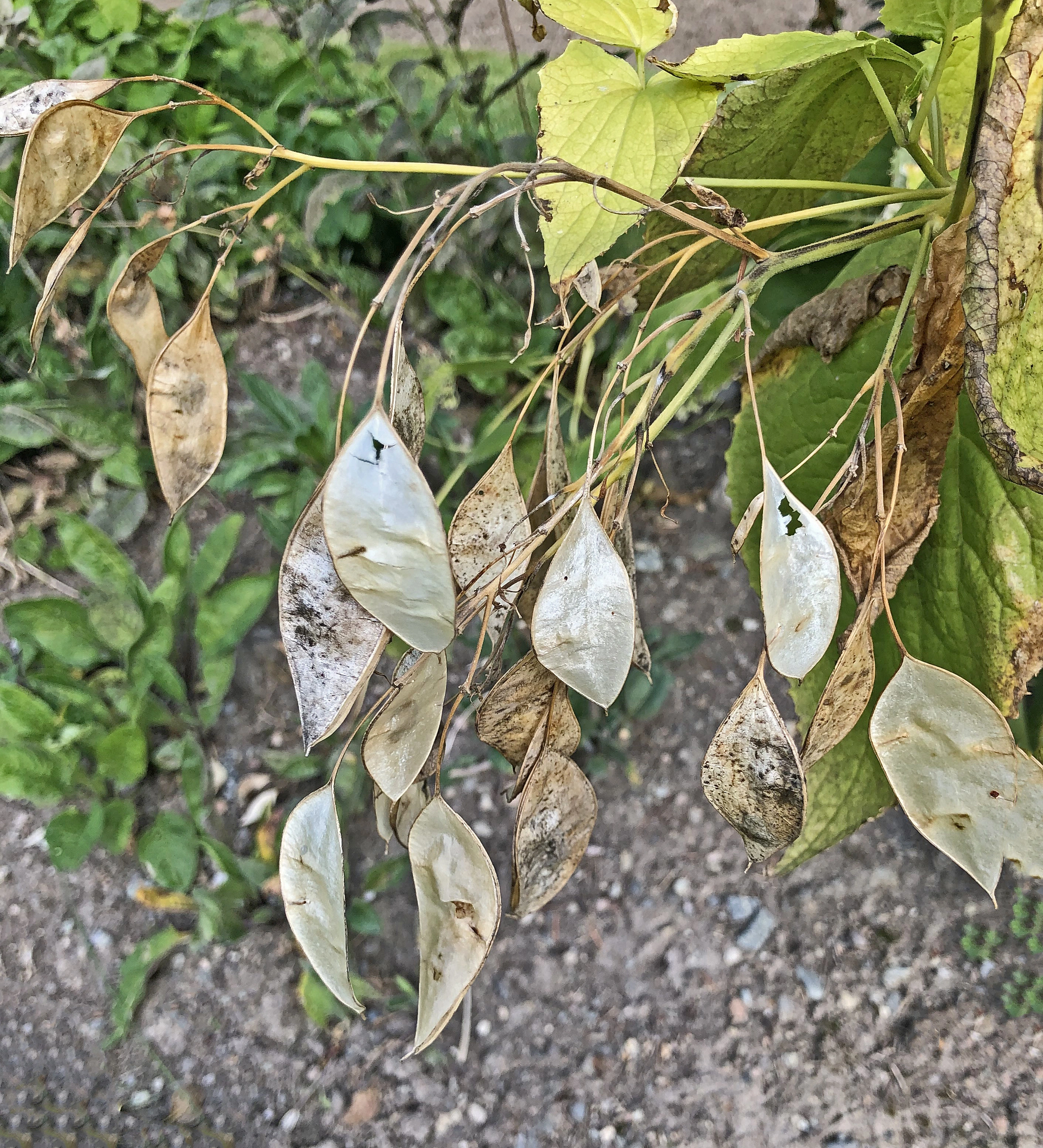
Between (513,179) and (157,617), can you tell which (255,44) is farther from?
(513,179)

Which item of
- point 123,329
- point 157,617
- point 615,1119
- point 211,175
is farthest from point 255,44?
point 615,1119

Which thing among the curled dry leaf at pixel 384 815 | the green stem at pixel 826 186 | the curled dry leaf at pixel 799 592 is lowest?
the curled dry leaf at pixel 384 815

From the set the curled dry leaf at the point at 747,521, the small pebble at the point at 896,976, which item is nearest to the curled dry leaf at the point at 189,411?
the curled dry leaf at the point at 747,521

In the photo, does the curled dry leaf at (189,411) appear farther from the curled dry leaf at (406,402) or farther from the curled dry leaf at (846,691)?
the curled dry leaf at (846,691)

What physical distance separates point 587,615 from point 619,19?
31 centimetres

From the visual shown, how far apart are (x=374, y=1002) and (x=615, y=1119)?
0.27 meters

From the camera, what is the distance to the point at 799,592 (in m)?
0.33

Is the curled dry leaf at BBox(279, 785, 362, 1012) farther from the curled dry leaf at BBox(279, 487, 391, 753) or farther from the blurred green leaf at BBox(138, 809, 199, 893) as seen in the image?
the blurred green leaf at BBox(138, 809, 199, 893)

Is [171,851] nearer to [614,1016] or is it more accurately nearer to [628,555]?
[614,1016]

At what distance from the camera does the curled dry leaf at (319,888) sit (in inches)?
13.8

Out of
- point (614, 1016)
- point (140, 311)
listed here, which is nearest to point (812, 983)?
point (614, 1016)

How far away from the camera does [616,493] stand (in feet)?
1.30

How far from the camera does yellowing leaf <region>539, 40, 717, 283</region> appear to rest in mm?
403

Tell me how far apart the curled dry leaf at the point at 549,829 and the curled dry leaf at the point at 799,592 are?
0.41 ft
